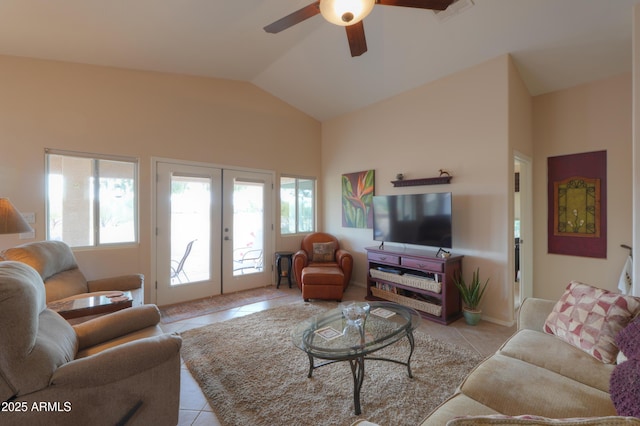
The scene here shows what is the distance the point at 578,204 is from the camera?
11.1 ft

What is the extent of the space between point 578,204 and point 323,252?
344cm

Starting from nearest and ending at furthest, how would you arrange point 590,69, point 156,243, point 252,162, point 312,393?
point 312,393 → point 590,69 → point 156,243 → point 252,162

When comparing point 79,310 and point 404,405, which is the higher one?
point 79,310

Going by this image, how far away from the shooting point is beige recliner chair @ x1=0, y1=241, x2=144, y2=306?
2268mm

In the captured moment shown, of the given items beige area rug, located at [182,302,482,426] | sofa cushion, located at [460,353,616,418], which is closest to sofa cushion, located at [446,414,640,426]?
sofa cushion, located at [460,353,616,418]

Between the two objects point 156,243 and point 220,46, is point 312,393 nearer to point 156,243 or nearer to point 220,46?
point 156,243

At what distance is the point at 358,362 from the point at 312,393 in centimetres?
47

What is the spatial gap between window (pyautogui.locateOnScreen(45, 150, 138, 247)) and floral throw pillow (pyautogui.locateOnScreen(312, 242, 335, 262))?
259 centimetres

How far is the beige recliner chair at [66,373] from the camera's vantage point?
1.10m

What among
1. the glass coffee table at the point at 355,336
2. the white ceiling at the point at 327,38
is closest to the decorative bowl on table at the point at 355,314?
the glass coffee table at the point at 355,336

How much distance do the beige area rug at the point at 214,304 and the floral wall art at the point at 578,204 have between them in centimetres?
388

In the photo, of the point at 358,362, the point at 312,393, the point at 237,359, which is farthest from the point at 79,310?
the point at 358,362

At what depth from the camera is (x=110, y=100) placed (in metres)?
3.43

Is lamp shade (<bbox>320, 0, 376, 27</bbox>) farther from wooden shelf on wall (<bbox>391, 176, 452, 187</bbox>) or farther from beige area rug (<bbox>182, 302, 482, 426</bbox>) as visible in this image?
beige area rug (<bbox>182, 302, 482, 426</bbox>)
